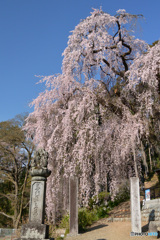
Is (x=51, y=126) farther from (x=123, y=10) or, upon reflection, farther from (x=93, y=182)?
(x=123, y=10)

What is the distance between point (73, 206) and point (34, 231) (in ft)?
14.5

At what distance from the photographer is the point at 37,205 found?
643cm

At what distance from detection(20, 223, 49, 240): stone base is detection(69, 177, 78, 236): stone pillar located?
424 cm

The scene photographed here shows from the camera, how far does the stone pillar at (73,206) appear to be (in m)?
9.98

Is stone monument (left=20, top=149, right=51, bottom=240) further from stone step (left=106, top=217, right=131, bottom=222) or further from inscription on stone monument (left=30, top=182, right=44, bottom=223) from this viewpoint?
stone step (left=106, top=217, right=131, bottom=222)

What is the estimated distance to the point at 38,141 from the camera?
455 inches

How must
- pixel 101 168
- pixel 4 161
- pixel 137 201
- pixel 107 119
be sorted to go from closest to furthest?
pixel 137 201, pixel 101 168, pixel 107 119, pixel 4 161

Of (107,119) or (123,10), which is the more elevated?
(123,10)

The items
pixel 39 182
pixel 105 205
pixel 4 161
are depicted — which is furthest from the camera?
pixel 4 161

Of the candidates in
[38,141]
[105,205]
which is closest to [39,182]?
[38,141]

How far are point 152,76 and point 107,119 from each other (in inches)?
126

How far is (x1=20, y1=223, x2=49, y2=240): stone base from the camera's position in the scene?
6022 mm

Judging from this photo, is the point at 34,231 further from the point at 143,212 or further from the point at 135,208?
the point at 143,212

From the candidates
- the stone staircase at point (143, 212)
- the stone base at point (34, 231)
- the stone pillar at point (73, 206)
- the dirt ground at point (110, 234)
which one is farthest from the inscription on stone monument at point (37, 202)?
the stone staircase at point (143, 212)
